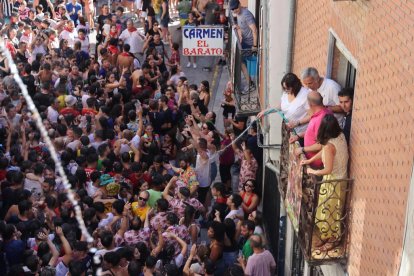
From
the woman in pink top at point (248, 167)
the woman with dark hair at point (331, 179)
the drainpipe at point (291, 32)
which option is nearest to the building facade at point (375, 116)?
the woman with dark hair at point (331, 179)

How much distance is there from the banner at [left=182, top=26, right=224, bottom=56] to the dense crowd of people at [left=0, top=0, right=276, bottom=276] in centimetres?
75

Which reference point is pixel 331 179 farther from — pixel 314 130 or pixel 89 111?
pixel 89 111

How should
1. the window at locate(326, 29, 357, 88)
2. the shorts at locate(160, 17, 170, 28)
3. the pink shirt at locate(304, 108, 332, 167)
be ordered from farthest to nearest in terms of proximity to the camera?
the shorts at locate(160, 17, 170, 28)
the window at locate(326, 29, 357, 88)
the pink shirt at locate(304, 108, 332, 167)

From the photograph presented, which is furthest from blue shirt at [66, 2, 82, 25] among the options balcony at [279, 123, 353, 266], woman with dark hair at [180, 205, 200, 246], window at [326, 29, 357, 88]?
balcony at [279, 123, 353, 266]

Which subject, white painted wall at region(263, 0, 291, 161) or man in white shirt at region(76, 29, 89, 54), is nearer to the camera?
white painted wall at region(263, 0, 291, 161)

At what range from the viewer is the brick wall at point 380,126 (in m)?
6.26

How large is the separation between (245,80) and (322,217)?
6.83 m

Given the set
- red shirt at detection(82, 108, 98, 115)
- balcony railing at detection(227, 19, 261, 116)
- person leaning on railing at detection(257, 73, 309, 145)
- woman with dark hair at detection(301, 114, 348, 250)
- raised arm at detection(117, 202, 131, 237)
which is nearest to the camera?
woman with dark hair at detection(301, 114, 348, 250)

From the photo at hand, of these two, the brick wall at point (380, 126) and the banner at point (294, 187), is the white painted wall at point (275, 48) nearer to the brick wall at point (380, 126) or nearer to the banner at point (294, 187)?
the brick wall at point (380, 126)

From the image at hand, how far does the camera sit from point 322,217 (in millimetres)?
7766

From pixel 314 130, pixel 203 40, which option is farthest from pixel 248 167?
pixel 314 130

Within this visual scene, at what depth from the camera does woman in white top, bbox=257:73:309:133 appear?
29.8 feet

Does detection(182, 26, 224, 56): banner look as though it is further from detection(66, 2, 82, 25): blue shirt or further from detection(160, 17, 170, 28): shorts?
detection(66, 2, 82, 25): blue shirt

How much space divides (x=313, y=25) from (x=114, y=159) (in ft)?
14.6
